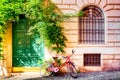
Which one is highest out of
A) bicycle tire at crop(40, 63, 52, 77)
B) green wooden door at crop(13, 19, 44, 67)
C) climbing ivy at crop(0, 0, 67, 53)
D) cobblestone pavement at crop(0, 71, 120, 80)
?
climbing ivy at crop(0, 0, 67, 53)

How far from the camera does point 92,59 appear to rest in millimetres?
19031

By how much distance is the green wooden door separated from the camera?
1892cm

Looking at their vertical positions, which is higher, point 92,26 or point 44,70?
point 92,26

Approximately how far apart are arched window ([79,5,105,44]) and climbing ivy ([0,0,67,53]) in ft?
3.69

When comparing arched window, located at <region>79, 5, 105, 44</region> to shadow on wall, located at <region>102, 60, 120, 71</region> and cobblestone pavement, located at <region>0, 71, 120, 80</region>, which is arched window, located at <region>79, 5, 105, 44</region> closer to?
shadow on wall, located at <region>102, 60, 120, 71</region>

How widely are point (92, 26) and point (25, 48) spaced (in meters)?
3.44

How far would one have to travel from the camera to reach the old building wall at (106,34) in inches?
736

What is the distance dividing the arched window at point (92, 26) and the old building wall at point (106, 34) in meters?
0.30

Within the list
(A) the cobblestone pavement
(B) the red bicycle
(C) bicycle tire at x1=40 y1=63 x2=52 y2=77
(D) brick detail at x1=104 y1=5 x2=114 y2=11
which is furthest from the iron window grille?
(D) brick detail at x1=104 y1=5 x2=114 y2=11

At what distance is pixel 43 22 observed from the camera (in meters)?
17.9

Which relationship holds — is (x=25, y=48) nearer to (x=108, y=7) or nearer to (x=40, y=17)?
(x=40, y=17)

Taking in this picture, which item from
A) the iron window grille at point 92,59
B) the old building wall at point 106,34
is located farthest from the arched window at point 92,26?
the iron window grille at point 92,59

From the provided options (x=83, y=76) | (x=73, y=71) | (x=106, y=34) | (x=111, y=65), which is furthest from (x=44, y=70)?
(x=106, y=34)

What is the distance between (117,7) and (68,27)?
254cm
